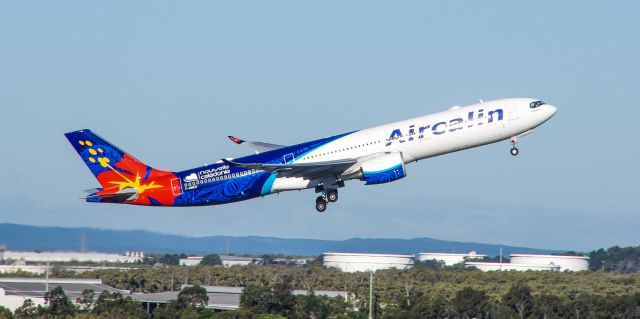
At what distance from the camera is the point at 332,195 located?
225 feet

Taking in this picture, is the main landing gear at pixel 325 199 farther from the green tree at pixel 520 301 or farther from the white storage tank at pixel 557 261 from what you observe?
the white storage tank at pixel 557 261

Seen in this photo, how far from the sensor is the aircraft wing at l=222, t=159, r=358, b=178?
6425cm

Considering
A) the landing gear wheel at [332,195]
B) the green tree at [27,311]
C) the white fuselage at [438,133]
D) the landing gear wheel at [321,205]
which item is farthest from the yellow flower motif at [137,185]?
the green tree at [27,311]

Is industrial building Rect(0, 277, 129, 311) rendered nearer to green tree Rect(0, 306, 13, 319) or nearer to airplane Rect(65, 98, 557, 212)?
green tree Rect(0, 306, 13, 319)

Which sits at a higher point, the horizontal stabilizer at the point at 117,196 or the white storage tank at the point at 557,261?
the horizontal stabilizer at the point at 117,196

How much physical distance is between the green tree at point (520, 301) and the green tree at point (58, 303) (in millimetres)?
38026

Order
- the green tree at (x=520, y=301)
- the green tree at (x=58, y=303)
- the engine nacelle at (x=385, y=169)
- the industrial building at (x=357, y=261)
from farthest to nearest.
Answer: the industrial building at (x=357, y=261) → the green tree at (x=520, y=301) → the green tree at (x=58, y=303) → the engine nacelle at (x=385, y=169)

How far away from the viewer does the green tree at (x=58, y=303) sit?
8944cm

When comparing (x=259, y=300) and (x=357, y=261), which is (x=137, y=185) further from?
(x=357, y=261)

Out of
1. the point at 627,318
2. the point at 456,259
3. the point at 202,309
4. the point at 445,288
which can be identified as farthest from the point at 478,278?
the point at 456,259

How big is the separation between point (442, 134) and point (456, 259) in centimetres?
12404

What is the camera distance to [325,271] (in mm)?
128250

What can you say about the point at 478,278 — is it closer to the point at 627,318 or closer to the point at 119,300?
the point at 627,318

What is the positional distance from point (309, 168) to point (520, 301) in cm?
3988
